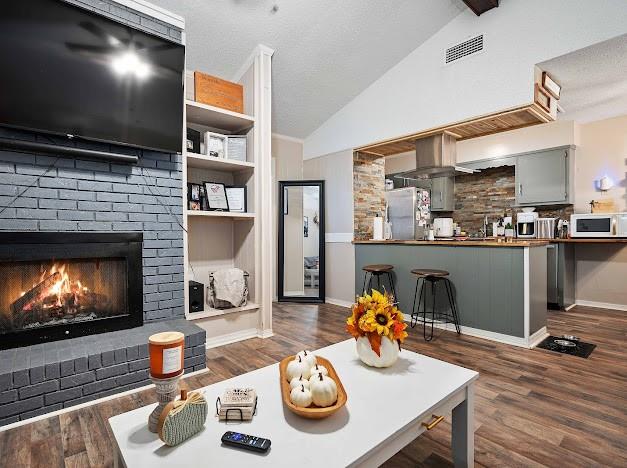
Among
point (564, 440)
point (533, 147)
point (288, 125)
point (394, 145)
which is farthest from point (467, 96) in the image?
point (564, 440)

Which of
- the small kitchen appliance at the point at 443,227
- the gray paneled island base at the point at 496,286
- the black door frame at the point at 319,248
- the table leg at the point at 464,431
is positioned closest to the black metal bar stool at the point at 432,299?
the gray paneled island base at the point at 496,286

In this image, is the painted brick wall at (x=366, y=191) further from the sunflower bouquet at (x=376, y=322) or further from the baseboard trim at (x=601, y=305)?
the sunflower bouquet at (x=376, y=322)

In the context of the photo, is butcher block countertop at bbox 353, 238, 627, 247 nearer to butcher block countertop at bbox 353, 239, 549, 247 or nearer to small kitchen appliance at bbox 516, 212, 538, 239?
butcher block countertop at bbox 353, 239, 549, 247

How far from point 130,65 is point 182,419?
253 cm

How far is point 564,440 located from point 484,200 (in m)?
4.58

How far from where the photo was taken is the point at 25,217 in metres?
2.22

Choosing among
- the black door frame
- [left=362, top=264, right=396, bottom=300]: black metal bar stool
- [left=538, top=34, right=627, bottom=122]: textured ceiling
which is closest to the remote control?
[left=362, top=264, right=396, bottom=300]: black metal bar stool

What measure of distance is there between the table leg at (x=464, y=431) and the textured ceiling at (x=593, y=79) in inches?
121

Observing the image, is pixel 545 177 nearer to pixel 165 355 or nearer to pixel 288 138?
pixel 288 138

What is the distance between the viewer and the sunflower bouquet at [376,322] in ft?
4.79

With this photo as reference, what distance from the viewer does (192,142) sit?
3111mm

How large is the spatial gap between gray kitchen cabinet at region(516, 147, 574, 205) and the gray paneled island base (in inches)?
70.4

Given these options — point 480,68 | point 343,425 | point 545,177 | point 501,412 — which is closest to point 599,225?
point 545,177

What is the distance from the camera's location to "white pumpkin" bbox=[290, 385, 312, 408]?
3.66 feet
